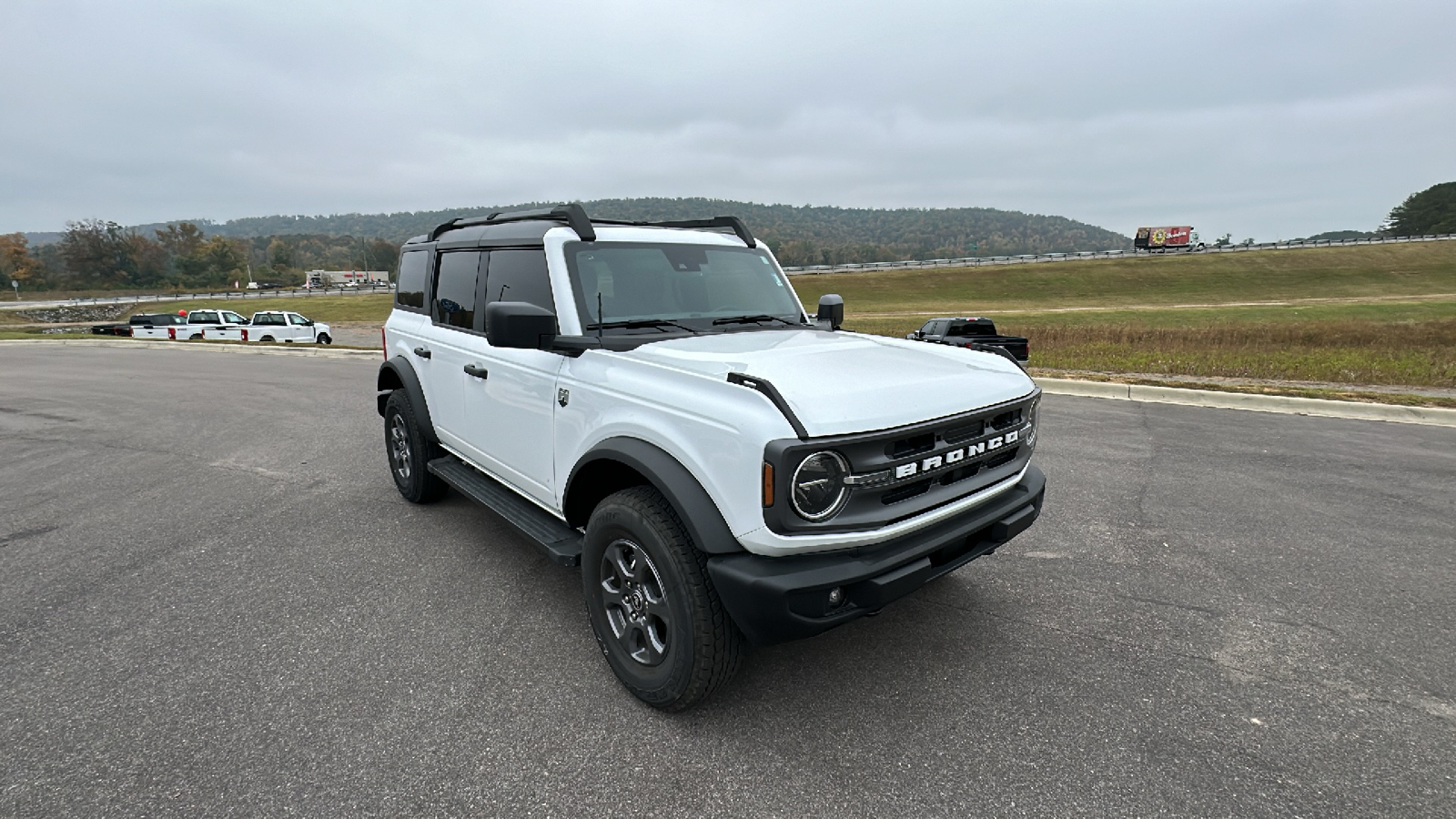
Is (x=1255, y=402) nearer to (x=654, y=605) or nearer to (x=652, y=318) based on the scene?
(x=652, y=318)

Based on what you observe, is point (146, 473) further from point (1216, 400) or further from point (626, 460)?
point (1216, 400)

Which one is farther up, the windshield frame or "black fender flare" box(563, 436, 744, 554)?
the windshield frame

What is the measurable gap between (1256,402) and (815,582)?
967 centimetres

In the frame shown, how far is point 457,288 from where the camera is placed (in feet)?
14.3

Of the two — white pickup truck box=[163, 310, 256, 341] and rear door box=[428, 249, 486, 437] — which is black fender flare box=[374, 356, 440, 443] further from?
white pickup truck box=[163, 310, 256, 341]

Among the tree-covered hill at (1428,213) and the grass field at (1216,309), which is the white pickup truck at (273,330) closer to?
the grass field at (1216,309)

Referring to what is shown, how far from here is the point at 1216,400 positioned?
30.8 feet

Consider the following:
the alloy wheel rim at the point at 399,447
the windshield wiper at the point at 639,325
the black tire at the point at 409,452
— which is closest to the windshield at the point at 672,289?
the windshield wiper at the point at 639,325

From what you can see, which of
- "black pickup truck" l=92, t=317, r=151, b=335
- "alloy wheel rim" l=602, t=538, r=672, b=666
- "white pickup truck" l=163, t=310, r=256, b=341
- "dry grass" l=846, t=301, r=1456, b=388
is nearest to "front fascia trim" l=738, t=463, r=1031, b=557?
"alloy wheel rim" l=602, t=538, r=672, b=666

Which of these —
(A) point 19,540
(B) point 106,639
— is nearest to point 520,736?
(B) point 106,639

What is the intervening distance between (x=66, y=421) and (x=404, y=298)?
23.0 feet

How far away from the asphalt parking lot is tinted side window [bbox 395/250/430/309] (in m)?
1.56

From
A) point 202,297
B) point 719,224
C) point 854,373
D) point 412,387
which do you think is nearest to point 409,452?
point 412,387

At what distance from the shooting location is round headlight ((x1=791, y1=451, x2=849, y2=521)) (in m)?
2.29
